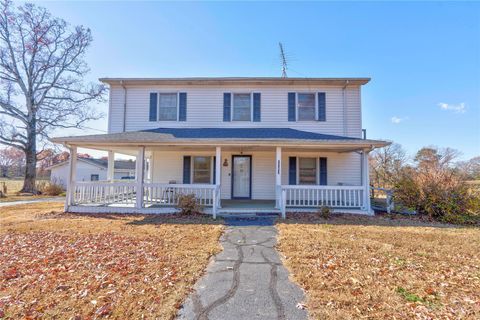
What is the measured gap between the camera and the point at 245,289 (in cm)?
325

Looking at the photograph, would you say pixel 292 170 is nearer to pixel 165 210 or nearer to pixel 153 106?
pixel 165 210

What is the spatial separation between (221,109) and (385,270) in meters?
9.51

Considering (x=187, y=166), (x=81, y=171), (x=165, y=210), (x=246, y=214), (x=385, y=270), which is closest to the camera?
(x=385, y=270)

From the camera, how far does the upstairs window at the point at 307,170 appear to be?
11.5m

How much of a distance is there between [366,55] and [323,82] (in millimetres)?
4675

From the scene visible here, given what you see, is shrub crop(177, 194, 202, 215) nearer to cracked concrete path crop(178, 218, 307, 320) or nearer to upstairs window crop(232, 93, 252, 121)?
cracked concrete path crop(178, 218, 307, 320)

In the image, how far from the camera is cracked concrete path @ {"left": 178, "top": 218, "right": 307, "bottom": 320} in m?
2.69

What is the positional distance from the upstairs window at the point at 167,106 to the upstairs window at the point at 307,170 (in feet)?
22.7

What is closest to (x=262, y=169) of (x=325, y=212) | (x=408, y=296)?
(x=325, y=212)

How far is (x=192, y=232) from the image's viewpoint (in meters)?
6.25

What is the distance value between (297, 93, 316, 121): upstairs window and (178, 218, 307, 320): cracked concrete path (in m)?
7.94

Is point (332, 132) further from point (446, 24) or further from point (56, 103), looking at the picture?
point (56, 103)

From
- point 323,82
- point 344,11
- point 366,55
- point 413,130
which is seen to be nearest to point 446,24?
point 366,55

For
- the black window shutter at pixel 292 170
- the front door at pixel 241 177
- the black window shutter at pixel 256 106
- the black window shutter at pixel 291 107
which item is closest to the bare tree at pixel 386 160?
the black window shutter at pixel 292 170
